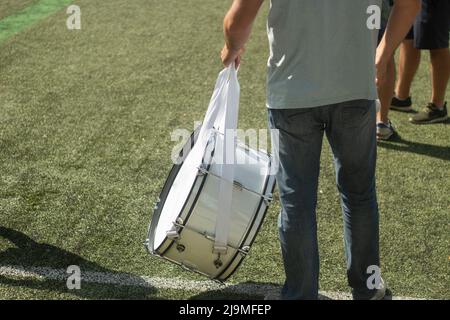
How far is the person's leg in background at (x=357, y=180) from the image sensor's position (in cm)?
300

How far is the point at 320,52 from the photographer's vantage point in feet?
9.37

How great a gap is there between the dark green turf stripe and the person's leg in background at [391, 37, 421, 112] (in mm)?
4023

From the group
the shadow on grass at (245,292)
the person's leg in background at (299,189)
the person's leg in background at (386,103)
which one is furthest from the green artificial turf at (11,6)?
the person's leg in background at (299,189)

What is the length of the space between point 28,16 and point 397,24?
6.05 m

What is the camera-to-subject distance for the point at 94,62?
677 cm

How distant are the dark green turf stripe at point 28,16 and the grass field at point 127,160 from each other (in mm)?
161

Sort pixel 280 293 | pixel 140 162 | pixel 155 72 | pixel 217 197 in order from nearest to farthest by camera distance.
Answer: pixel 217 197
pixel 280 293
pixel 140 162
pixel 155 72

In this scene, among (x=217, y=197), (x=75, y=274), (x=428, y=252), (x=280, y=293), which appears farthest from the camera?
(x=428, y=252)

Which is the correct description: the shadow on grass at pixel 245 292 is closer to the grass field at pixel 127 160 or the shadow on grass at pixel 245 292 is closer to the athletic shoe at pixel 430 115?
the grass field at pixel 127 160

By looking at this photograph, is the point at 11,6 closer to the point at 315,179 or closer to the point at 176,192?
the point at 176,192

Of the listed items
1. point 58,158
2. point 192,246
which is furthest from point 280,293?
point 58,158

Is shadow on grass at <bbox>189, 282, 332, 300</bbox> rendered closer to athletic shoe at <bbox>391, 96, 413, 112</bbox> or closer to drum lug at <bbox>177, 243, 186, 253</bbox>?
drum lug at <bbox>177, 243, 186, 253</bbox>
